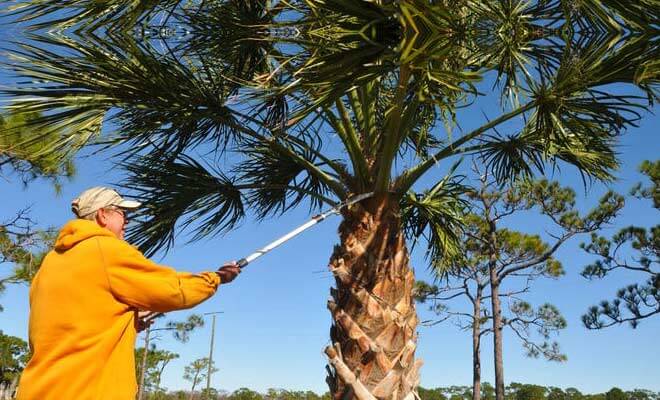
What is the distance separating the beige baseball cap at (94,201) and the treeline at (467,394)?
44717mm

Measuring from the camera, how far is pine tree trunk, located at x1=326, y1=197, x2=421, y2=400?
4375 mm

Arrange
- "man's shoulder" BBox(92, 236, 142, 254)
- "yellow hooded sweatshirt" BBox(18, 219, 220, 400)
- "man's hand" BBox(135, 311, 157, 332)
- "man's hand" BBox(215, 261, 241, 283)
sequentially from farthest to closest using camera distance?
"man's hand" BBox(215, 261, 241, 283) → "man's hand" BBox(135, 311, 157, 332) → "man's shoulder" BBox(92, 236, 142, 254) → "yellow hooded sweatshirt" BBox(18, 219, 220, 400)

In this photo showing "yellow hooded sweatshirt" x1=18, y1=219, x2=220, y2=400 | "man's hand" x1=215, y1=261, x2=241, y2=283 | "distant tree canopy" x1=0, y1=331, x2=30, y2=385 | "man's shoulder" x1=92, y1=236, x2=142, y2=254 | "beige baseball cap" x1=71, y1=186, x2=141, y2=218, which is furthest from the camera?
"distant tree canopy" x1=0, y1=331, x2=30, y2=385

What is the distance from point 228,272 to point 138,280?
2.31 feet

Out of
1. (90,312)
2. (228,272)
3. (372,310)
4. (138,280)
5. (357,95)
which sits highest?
(357,95)

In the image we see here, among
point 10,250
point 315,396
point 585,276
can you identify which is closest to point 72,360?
point 10,250

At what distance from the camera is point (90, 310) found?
85.4 inches

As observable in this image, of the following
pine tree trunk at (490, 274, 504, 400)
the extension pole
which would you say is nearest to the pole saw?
the extension pole

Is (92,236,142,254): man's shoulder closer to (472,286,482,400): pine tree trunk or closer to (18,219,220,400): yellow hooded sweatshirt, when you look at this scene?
(18,219,220,400): yellow hooded sweatshirt

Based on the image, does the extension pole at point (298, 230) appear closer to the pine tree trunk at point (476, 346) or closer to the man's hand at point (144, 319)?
the man's hand at point (144, 319)

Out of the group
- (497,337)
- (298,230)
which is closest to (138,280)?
(298,230)

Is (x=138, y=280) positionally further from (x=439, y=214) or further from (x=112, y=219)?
(x=439, y=214)

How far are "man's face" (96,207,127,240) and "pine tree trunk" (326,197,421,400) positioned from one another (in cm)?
240

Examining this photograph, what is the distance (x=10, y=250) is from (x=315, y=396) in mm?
49435
